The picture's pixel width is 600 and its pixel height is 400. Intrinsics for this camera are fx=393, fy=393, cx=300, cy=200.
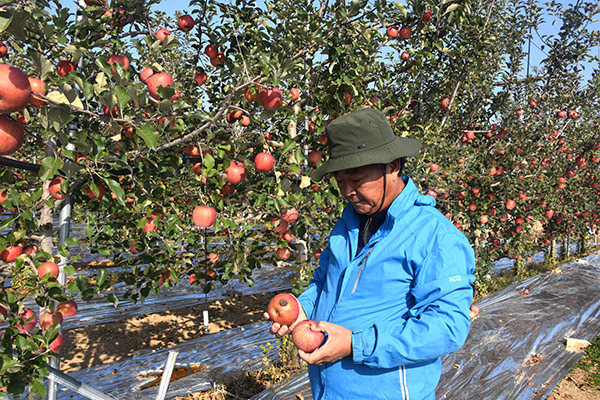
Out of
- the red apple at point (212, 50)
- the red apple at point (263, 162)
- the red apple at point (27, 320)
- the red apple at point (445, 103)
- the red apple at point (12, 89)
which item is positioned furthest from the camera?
the red apple at point (445, 103)

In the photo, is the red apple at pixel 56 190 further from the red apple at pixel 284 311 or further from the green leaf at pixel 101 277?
the red apple at pixel 284 311

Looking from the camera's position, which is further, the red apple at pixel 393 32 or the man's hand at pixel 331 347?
the red apple at pixel 393 32

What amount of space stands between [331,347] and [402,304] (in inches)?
10.4

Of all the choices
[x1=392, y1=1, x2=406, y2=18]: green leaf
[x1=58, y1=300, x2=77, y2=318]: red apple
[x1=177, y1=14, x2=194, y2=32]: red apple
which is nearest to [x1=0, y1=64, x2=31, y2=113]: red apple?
[x1=58, y1=300, x2=77, y2=318]: red apple

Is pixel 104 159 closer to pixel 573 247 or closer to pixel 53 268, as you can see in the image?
pixel 53 268

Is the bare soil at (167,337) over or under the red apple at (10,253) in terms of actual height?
under

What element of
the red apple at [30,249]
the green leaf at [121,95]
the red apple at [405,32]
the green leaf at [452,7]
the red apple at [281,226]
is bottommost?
the red apple at [281,226]

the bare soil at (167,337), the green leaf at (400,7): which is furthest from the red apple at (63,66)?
the bare soil at (167,337)

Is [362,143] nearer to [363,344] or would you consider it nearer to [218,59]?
[363,344]

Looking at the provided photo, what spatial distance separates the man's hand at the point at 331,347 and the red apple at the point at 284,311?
0.24 m

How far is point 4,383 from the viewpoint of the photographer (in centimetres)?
131

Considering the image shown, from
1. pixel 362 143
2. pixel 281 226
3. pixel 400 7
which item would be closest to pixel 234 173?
pixel 281 226

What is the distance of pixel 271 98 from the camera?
1924mm

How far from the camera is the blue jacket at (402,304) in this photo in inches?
43.7
